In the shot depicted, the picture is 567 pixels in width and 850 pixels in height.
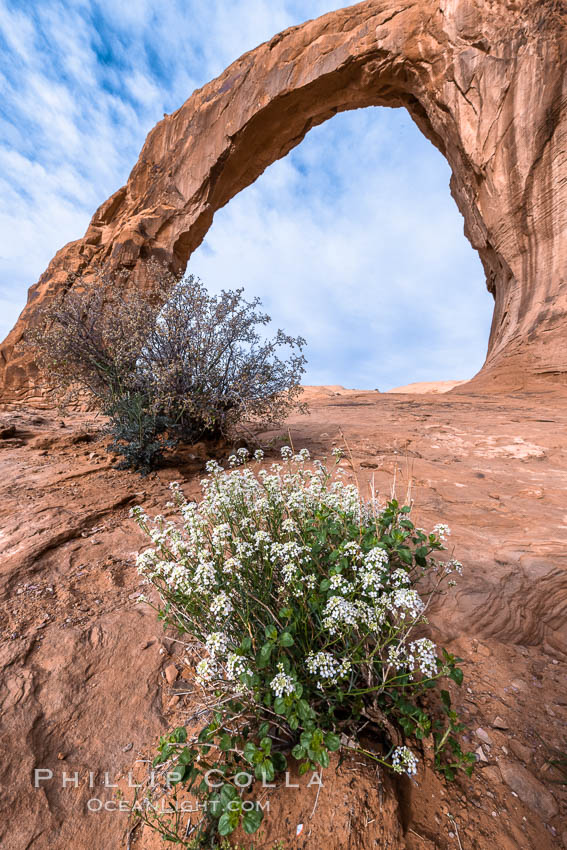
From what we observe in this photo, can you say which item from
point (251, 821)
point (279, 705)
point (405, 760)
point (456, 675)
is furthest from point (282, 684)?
point (456, 675)

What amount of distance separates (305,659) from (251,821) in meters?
0.45

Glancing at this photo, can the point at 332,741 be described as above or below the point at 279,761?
above

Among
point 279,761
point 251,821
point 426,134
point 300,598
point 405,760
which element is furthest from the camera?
point 426,134

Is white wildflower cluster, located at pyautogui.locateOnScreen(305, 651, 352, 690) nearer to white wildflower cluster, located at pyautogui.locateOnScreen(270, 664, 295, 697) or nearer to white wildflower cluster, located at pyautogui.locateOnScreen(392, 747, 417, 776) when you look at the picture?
white wildflower cluster, located at pyautogui.locateOnScreen(270, 664, 295, 697)

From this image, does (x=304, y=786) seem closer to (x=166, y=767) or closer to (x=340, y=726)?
(x=340, y=726)

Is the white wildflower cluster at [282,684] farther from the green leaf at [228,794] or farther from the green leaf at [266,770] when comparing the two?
the green leaf at [228,794]

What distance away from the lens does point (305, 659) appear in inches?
53.4

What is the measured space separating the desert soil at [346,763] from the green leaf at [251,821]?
0.22 metres

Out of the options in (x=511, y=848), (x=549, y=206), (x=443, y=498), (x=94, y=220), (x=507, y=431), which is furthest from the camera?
(x=94, y=220)

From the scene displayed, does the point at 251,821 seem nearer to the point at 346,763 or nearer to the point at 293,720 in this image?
the point at 293,720

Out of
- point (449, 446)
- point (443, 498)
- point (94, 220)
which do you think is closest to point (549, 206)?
point (449, 446)

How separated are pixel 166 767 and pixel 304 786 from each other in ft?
1.69

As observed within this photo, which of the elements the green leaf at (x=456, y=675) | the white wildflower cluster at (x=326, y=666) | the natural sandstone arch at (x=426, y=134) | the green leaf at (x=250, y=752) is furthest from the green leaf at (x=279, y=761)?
the natural sandstone arch at (x=426, y=134)

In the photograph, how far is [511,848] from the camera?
111 cm
